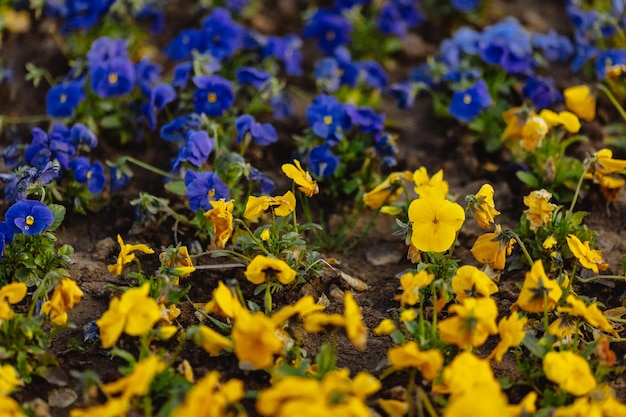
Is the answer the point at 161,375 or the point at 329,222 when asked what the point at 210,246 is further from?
the point at 161,375

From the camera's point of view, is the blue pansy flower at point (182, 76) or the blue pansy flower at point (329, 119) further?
the blue pansy flower at point (182, 76)

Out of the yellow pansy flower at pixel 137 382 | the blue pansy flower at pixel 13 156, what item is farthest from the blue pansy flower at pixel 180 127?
the yellow pansy flower at pixel 137 382

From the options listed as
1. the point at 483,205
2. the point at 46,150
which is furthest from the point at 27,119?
the point at 483,205

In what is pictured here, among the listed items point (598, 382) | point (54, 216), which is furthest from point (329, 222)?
point (598, 382)

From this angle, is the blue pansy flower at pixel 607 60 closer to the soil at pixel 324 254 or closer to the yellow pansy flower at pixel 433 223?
the soil at pixel 324 254

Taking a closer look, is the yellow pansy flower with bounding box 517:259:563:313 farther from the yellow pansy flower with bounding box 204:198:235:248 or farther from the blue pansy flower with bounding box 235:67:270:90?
the blue pansy flower with bounding box 235:67:270:90

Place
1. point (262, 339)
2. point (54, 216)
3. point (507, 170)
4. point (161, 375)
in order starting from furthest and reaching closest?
point (507, 170) < point (54, 216) < point (161, 375) < point (262, 339)
